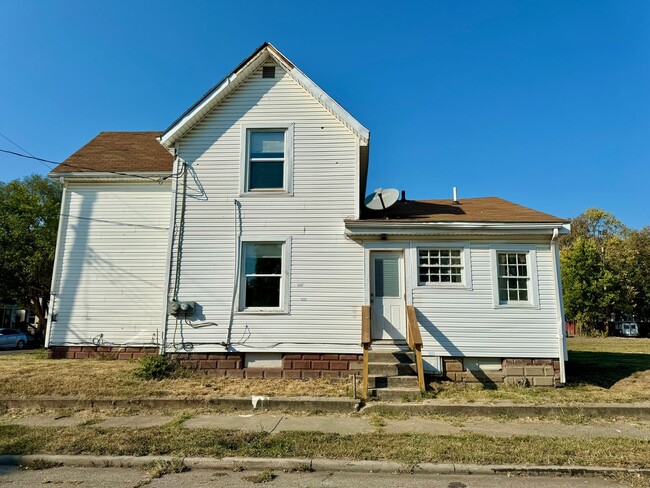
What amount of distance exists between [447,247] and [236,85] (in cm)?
666

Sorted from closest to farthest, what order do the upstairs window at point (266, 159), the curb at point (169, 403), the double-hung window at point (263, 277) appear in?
the curb at point (169, 403) → the double-hung window at point (263, 277) → the upstairs window at point (266, 159)

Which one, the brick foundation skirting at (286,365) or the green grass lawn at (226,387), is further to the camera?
the brick foundation skirting at (286,365)

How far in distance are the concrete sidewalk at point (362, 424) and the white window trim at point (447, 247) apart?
3316 mm

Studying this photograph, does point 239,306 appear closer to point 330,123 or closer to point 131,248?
point 131,248

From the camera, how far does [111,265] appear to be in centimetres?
1112

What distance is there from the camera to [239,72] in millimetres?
10164

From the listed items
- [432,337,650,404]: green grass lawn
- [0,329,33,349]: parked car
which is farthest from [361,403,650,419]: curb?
[0,329,33,349]: parked car

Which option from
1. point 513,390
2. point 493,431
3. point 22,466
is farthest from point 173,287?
point 513,390

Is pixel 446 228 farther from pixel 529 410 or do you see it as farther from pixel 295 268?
pixel 529 410

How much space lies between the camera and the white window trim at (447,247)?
9234 millimetres

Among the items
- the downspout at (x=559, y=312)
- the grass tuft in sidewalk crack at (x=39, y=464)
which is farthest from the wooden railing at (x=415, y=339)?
the grass tuft in sidewalk crack at (x=39, y=464)

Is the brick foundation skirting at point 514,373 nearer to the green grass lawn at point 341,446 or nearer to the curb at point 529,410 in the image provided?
the curb at point 529,410

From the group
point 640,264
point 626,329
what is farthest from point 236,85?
point 626,329

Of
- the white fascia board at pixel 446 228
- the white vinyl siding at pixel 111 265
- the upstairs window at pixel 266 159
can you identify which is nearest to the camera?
the white fascia board at pixel 446 228
